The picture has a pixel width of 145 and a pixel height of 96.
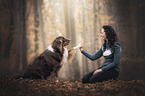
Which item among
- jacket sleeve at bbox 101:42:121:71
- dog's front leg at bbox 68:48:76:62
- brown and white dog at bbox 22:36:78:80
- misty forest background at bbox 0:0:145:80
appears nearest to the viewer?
jacket sleeve at bbox 101:42:121:71

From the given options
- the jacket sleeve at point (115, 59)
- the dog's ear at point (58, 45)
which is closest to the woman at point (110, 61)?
the jacket sleeve at point (115, 59)

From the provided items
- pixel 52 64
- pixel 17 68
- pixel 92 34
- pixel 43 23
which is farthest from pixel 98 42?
pixel 17 68

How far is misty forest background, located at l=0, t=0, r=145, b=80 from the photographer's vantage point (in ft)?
11.4

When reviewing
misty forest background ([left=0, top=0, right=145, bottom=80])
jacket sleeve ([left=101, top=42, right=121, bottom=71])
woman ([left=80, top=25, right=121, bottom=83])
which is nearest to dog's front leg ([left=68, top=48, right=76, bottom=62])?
misty forest background ([left=0, top=0, right=145, bottom=80])

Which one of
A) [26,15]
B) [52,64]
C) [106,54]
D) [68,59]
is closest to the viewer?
[106,54]

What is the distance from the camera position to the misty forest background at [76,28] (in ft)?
11.4

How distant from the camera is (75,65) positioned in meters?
3.51

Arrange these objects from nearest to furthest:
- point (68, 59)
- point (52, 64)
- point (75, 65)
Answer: point (52, 64) < point (68, 59) < point (75, 65)

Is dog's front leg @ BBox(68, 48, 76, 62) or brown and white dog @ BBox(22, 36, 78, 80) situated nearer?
brown and white dog @ BBox(22, 36, 78, 80)

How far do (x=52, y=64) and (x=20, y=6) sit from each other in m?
2.10

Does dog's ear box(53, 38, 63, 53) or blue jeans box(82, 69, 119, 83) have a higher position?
dog's ear box(53, 38, 63, 53)

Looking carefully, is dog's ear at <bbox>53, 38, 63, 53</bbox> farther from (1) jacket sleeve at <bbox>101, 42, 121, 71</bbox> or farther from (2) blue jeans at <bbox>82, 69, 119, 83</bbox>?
(1) jacket sleeve at <bbox>101, 42, 121, 71</bbox>

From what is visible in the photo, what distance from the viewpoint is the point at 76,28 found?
→ 140 inches

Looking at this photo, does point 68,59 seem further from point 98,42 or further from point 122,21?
point 122,21
